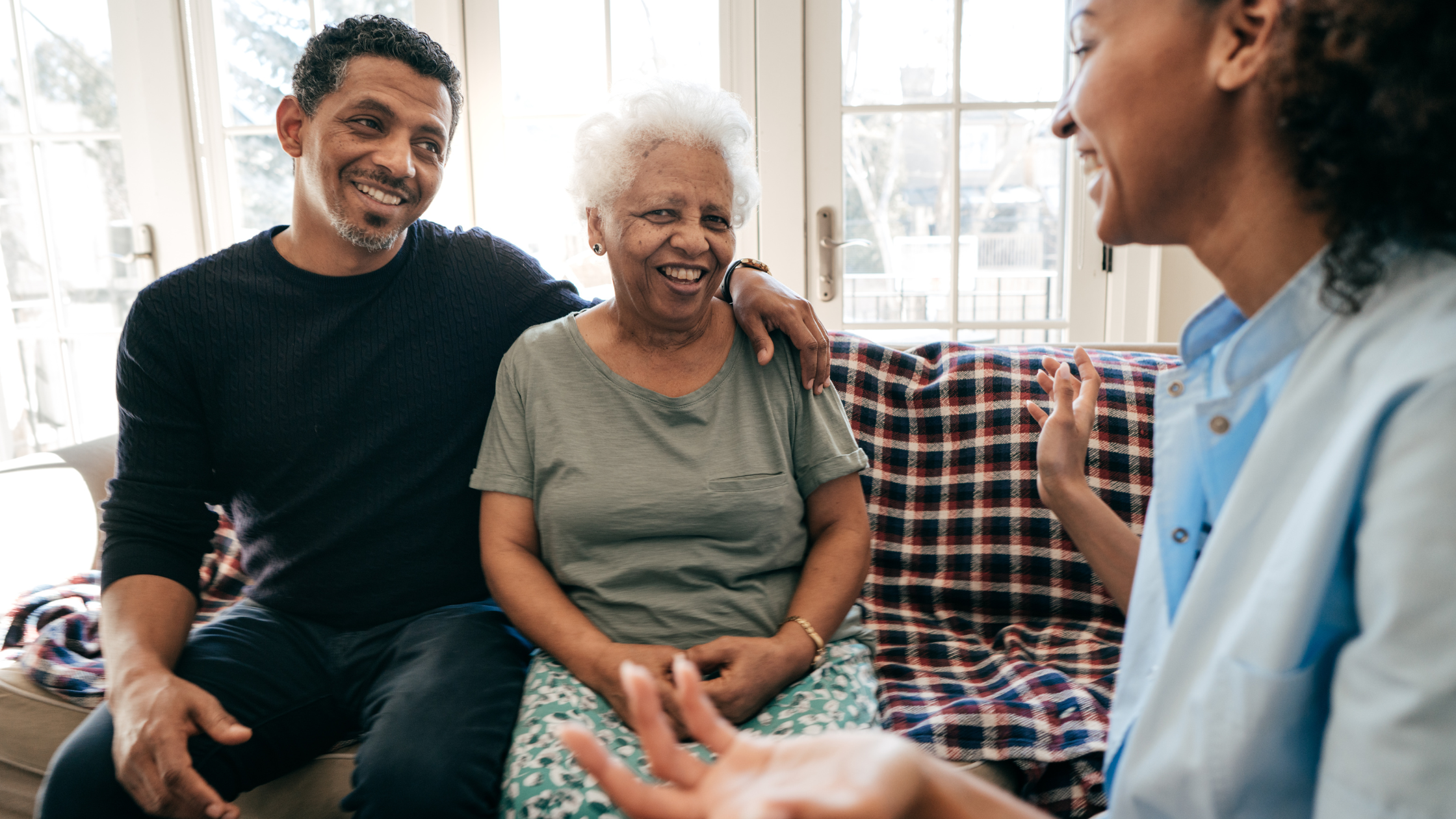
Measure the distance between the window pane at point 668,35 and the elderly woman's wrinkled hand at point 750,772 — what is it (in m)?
2.30

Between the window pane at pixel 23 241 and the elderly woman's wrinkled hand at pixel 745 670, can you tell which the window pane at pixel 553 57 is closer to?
the window pane at pixel 23 241

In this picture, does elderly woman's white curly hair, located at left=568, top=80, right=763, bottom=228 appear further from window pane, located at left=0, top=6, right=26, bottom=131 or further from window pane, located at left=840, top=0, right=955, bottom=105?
window pane, located at left=0, top=6, right=26, bottom=131

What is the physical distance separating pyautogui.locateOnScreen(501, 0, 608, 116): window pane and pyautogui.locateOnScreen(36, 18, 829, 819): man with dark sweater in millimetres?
1291

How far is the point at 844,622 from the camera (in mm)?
1321

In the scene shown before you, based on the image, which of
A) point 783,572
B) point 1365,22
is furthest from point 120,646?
point 1365,22

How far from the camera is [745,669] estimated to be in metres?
1.11

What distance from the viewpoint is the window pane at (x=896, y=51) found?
2.52 meters

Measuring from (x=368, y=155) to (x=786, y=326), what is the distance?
0.68 m

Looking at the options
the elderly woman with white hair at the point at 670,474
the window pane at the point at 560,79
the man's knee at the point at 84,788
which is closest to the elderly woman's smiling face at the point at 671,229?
the elderly woman with white hair at the point at 670,474

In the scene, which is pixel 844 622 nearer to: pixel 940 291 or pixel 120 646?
pixel 120 646

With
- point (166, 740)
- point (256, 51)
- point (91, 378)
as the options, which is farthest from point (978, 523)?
point (91, 378)

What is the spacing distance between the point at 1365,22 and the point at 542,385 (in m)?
1.00

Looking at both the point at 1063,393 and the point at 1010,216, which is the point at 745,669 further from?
the point at 1010,216

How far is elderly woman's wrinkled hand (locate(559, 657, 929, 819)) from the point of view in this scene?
0.48 m
